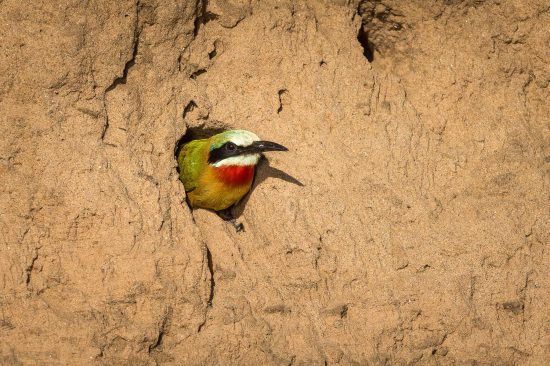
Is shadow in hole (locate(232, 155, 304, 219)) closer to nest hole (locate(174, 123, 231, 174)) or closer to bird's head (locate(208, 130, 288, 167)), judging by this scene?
bird's head (locate(208, 130, 288, 167))

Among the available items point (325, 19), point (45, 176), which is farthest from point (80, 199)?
point (325, 19)

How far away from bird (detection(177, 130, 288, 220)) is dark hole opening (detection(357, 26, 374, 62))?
2.85ft

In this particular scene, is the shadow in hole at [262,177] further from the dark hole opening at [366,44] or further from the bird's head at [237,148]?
Result: the dark hole opening at [366,44]

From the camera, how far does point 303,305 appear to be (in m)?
3.47

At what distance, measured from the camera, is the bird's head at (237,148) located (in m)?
3.62

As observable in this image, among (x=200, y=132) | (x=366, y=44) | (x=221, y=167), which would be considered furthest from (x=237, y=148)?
(x=366, y=44)

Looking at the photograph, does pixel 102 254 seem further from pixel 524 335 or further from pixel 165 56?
pixel 524 335

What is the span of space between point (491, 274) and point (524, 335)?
317mm

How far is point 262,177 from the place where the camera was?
376 cm

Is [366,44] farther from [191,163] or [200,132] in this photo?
[191,163]

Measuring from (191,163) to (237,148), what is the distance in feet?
1.16

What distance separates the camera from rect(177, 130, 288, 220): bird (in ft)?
12.2

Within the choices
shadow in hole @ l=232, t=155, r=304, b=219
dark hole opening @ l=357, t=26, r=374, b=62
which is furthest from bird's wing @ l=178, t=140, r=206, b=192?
dark hole opening @ l=357, t=26, r=374, b=62

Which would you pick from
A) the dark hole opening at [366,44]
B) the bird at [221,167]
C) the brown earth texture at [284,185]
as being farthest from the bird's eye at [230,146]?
the dark hole opening at [366,44]
